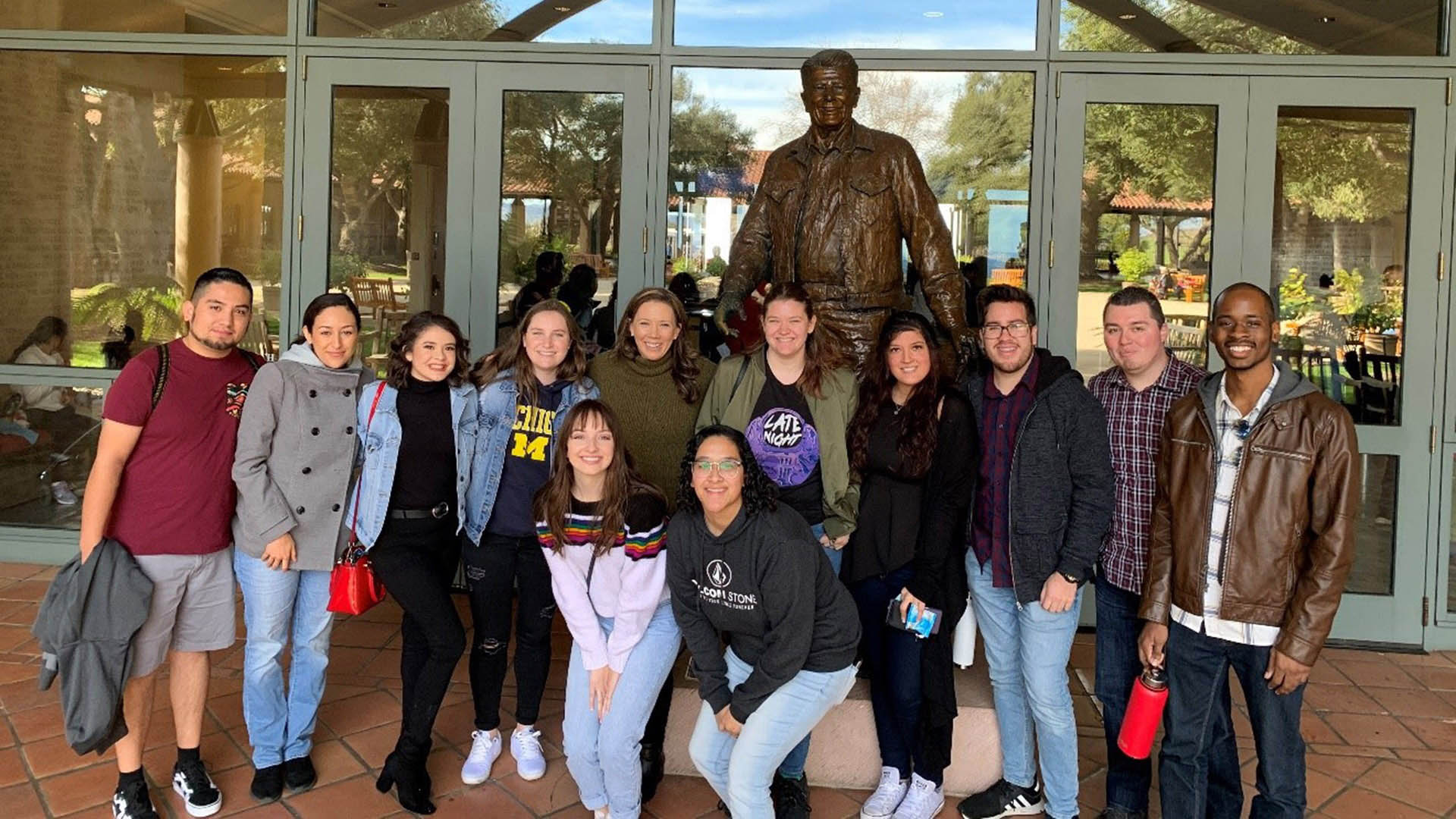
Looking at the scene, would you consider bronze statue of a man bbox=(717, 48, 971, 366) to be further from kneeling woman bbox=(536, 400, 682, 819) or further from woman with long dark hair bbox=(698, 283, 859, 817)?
kneeling woman bbox=(536, 400, 682, 819)

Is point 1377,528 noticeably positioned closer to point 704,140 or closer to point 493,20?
point 704,140

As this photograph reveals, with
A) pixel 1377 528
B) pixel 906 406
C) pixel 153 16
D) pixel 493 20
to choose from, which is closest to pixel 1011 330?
pixel 906 406

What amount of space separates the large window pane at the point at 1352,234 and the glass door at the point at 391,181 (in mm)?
3932

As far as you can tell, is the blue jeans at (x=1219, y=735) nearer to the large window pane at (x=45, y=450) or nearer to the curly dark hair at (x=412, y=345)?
the curly dark hair at (x=412, y=345)

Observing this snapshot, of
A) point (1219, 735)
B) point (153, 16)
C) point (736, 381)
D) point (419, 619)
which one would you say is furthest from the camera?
point (153, 16)

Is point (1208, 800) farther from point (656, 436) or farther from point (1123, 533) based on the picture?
point (656, 436)

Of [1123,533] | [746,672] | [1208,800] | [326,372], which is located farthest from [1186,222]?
[326,372]

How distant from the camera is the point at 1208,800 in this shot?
315 cm

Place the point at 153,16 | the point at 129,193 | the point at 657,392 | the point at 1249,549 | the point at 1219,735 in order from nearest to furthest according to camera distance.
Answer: the point at 1249,549 → the point at 1219,735 → the point at 657,392 → the point at 153,16 → the point at 129,193

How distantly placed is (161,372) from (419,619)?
1.02 meters

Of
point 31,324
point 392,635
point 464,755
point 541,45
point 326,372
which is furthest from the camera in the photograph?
point 31,324

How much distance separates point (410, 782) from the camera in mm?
3363

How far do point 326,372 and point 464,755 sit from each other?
4.48 feet

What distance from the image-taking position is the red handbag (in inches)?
131
